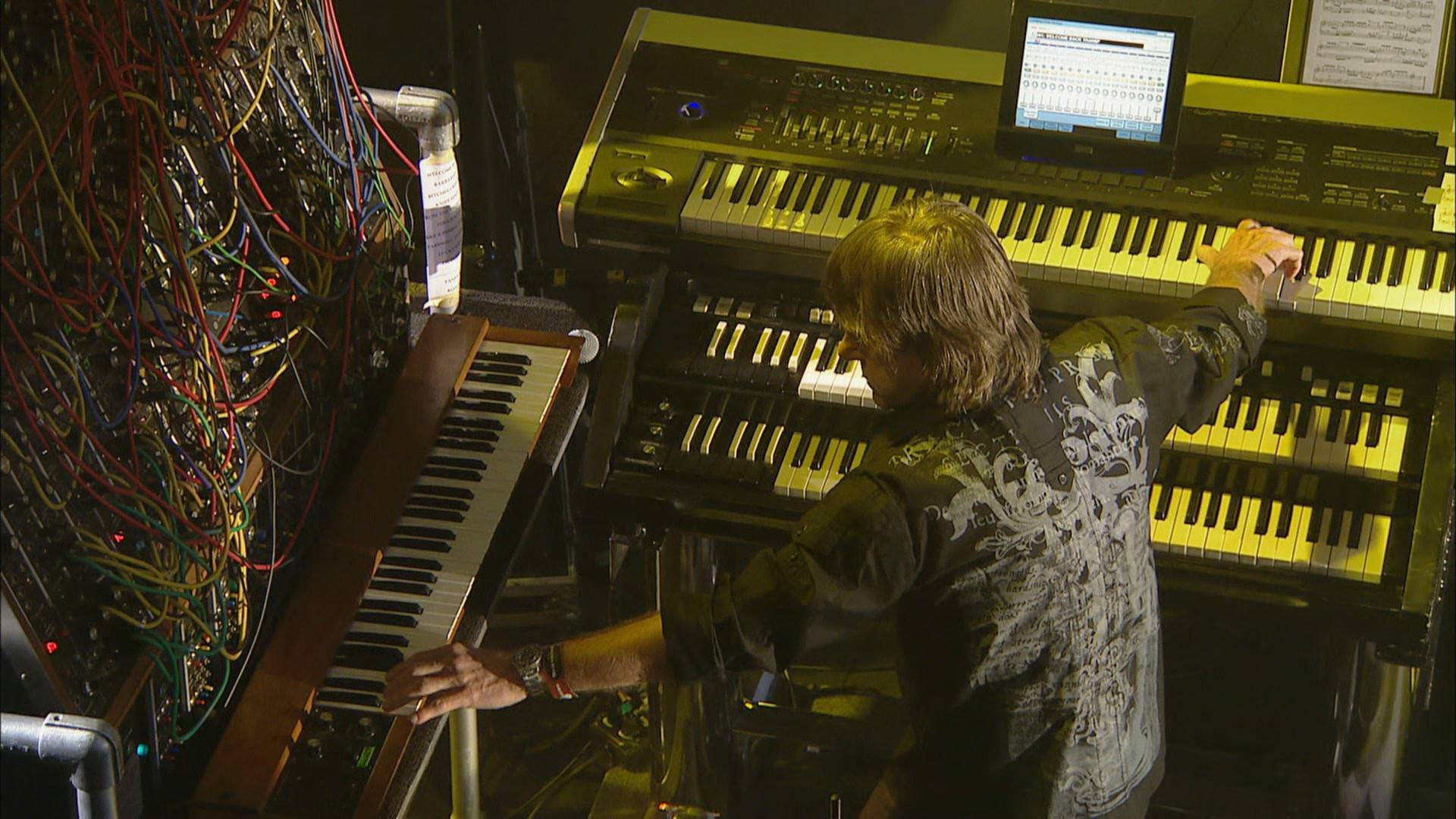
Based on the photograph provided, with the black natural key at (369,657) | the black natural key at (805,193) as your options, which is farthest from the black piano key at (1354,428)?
the black natural key at (369,657)

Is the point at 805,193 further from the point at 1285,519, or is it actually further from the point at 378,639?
the point at 378,639

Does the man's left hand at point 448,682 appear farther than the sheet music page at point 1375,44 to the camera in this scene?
No

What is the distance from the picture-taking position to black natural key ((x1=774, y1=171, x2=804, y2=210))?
12.2 feet

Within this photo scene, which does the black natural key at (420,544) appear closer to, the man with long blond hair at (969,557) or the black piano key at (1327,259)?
the man with long blond hair at (969,557)

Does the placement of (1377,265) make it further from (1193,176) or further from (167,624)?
(167,624)

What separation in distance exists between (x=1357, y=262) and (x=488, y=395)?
66.4 inches

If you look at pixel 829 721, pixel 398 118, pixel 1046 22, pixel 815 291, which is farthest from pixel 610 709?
pixel 1046 22

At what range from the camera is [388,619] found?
311 centimetres

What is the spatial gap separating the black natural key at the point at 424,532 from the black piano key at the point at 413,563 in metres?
0.05

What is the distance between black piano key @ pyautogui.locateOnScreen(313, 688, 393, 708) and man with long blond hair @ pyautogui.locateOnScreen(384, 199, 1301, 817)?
9.4 inches

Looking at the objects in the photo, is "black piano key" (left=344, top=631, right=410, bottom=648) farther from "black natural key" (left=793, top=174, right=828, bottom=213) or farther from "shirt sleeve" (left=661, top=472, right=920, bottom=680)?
"black natural key" (left=793, top=174, right=828, bottom=213)

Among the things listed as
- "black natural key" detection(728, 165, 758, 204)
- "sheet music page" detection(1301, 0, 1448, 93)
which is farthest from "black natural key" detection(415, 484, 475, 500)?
"sheet music page" detection(1301, 0, 1448, 93)

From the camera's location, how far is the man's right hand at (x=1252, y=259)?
3.37 metres

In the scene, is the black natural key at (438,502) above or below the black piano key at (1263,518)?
below
